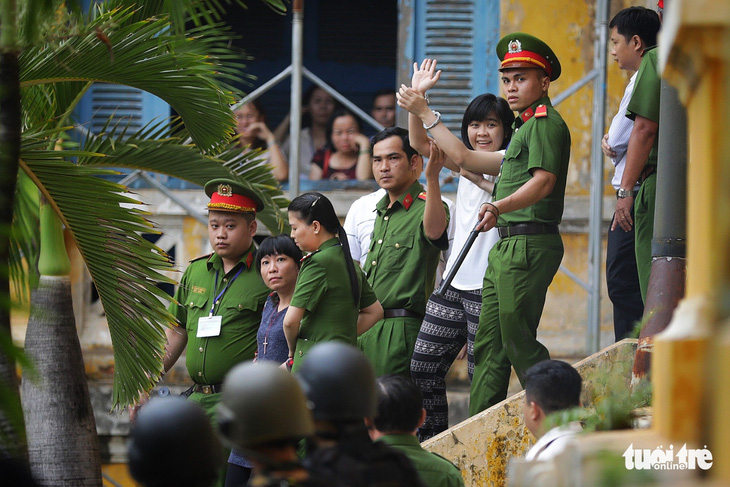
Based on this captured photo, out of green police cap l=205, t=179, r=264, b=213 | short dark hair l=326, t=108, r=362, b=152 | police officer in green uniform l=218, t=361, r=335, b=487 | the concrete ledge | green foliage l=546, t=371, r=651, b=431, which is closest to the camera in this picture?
police officer in green uniform l=218, t=361, r=335, b=487

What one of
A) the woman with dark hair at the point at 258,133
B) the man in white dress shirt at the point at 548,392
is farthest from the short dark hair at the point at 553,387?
the woman with dark hair at the point at 258,133

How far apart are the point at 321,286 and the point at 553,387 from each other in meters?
1.38

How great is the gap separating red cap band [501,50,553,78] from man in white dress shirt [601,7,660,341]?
42cm


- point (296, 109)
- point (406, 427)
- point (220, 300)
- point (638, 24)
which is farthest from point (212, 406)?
point (638, 24)

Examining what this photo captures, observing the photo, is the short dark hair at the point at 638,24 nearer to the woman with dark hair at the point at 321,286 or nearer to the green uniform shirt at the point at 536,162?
the green uniform shirt at the point at 536,162

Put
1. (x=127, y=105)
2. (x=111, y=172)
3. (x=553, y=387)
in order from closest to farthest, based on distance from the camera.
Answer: (x=553, y=387)
(x=111, y=172)
(x=127, y=105)

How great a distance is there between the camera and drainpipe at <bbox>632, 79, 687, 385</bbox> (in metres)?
4.20

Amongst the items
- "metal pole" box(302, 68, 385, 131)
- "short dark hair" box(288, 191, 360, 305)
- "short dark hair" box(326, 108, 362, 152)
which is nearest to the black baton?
"short dark hair" box(288, 191, 360, 305)

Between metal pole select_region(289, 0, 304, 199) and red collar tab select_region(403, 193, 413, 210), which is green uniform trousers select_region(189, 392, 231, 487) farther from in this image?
metal pole select_region(289, 0, 304, 199)

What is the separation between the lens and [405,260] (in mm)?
5188

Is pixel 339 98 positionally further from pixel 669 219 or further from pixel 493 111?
pixel 669 219

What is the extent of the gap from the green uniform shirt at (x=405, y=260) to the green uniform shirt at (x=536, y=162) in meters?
0.43

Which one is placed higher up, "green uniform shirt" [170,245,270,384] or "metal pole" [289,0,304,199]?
"metal pole" [289,0,304,199]

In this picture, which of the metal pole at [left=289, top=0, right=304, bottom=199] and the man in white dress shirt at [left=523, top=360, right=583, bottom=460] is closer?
the man in white dress shirt at [left=523, top=360, right=583, bottom=460]
